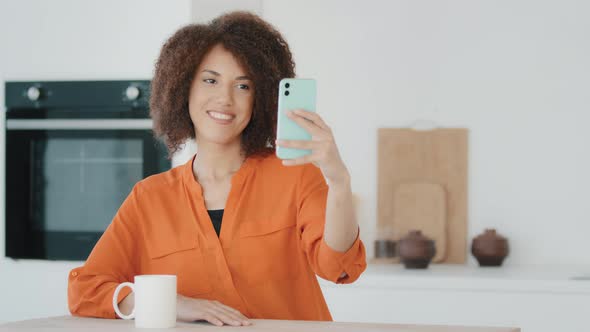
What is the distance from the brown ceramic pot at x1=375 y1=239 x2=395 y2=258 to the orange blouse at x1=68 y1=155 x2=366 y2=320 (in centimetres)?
202

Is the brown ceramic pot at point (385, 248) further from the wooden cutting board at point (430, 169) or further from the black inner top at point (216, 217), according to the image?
the black inner top at point (216, 217)

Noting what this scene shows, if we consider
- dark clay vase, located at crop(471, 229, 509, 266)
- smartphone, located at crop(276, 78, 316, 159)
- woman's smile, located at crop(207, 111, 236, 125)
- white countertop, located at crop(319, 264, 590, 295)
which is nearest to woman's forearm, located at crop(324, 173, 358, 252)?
smartphone, located at crop(276, 78, 316, 159)

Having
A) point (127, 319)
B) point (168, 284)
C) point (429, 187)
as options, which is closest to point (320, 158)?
point (168, 284)

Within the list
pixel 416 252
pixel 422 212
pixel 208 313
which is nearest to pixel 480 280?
pixel 416 252

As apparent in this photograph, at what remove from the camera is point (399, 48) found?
393cm

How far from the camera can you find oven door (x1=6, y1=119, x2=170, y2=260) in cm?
326

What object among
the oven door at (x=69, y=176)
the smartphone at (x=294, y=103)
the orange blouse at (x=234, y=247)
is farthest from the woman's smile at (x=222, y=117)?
the oven door at (x=69, y=176)

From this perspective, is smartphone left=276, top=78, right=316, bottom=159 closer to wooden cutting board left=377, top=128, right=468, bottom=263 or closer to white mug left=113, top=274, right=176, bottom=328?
white mug left=113, top=274, right=176, bottom=328

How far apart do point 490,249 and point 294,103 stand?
2.31m

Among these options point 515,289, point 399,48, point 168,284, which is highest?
point 399,48

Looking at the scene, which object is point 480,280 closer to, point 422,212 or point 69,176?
point 422,212

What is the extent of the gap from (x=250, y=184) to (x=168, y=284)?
16.2 inches

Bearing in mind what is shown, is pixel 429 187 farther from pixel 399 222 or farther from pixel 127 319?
pixel 127 319

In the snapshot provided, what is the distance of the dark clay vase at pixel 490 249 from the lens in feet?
11.8
